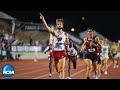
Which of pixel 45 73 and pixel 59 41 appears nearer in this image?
pixel 59 41

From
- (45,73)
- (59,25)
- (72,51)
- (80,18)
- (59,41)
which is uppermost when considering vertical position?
(80,18)

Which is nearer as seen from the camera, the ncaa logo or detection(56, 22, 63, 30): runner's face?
detection(56, 22, 63, 30): runner's face

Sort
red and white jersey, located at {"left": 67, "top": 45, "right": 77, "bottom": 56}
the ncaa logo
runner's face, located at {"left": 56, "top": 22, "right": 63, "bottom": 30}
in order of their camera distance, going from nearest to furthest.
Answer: runner's face, located at {"left": 56, "top": 22, "right": 63, "bottom": 30} < the ncaa logo < red and white jersey, located at {"left": 67, "top": 45, "right": 77, "bottom": 56}

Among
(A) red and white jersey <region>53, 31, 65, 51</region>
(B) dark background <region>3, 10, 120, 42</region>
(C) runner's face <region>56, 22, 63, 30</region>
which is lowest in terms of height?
(A) red and white jersey <region>53, 31, 65, 51</region>

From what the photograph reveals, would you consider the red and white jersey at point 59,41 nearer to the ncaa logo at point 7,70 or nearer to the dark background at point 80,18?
the dark background at point 80,18

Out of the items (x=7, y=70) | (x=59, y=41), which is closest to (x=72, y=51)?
(x=59, y=41)

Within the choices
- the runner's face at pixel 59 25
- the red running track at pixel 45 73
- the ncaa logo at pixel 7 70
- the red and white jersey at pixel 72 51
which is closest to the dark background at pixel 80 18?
the runner's face at pixel 59 25

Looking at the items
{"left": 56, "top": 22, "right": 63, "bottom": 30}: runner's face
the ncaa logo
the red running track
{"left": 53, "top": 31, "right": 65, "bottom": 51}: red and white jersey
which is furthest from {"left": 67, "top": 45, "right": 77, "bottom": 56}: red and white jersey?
the ncaa logo

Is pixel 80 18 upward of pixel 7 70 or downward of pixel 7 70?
upward

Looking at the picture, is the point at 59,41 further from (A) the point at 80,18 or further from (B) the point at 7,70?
(B) the point at 7,70

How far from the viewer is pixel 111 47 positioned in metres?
12.2

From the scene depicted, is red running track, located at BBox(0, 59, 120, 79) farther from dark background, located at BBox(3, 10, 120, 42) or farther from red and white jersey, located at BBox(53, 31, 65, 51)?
dark background, located at BBox(3, 10, 120, 42)
